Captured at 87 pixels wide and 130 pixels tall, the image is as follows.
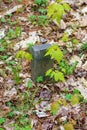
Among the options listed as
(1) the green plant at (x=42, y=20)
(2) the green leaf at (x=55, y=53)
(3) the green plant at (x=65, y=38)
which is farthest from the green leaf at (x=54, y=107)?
(1) the green plant at (x=42, y=20)

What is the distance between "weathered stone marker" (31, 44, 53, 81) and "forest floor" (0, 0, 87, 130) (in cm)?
11

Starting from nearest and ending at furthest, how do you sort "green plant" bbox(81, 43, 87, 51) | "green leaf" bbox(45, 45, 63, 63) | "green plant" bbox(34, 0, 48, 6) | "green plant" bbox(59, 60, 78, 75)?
1. "green leaf" bbox(45, 45, 63, 63)
2. "green plant" bbox(59, 60, 78, 75)
3. "green plant" bbox(81, 43, 87, 51)
4. "green plant" bbox(34, 0, 48, 6)

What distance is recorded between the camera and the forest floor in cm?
374

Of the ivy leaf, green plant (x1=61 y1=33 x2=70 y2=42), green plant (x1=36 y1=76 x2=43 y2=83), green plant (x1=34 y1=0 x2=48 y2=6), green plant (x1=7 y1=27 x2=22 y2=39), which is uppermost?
green plant (x1=34 y1=0 x2=48 y2=6)

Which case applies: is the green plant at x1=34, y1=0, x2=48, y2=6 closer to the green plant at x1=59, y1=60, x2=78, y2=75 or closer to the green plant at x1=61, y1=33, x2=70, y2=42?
the green plant at x1=61, y1=33, x2=70, y2=42

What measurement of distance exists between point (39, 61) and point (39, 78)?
277 mm

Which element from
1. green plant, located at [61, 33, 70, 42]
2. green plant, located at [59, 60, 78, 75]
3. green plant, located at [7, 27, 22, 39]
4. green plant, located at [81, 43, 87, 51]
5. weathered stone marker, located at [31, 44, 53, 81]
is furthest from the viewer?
green plant, located at [7, 27, 22, 39]

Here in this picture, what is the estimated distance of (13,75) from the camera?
435cm

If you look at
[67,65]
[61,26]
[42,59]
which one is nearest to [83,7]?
[61,26]

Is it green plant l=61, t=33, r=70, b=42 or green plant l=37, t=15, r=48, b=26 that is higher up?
green plant l=37, t=15, r=48, b=26

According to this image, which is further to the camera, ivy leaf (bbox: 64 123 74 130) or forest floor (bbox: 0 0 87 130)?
forest floor (bbox: 0 0 87 130)

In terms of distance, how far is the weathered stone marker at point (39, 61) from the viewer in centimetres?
388

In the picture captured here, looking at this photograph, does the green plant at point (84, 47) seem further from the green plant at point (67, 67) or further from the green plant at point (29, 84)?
the green plant at point (29, 84)

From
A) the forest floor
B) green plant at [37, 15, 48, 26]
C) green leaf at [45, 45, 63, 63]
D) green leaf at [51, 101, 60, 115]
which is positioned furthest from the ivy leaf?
green plant at [37, 15, 48, 26]
